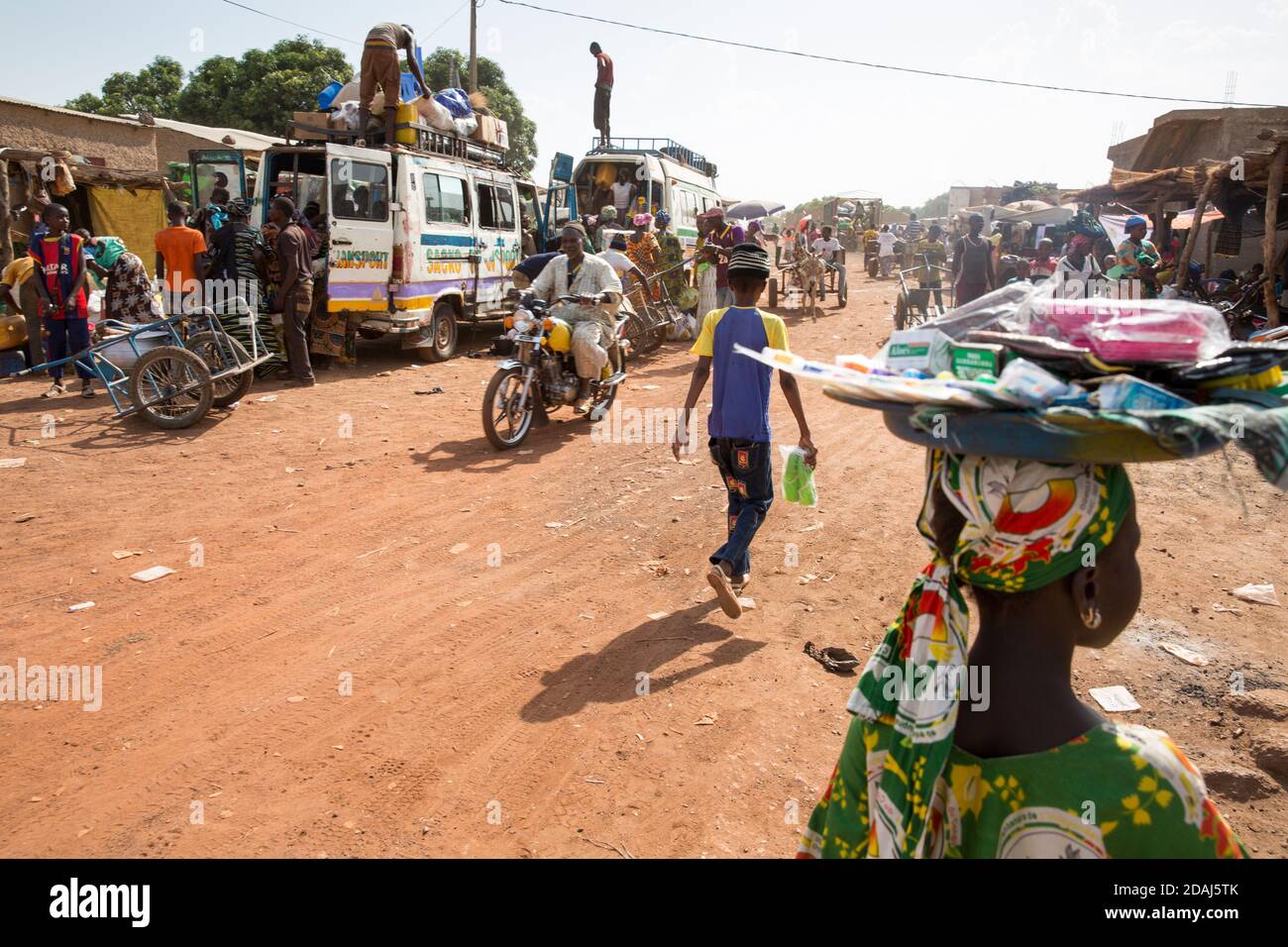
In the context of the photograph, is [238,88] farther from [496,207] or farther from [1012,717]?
[1012,717]

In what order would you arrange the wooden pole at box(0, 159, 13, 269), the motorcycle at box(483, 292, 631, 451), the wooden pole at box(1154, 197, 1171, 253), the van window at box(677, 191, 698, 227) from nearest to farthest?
the motorcycle at box(483, 292, 631, 451) < the wooden pole at box(0, 159, 13, 269) < the wooden pole at box(1154, 197, 1171, 253) < the van window at box(677, 191, 698, 227)

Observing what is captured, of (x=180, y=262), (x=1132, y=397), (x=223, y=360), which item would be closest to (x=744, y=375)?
(x=1132, y=397)

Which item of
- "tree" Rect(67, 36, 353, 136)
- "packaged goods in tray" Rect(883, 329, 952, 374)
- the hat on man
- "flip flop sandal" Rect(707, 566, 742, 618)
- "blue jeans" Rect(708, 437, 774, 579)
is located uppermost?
"tree" Rect(67, 36, 353, 136)

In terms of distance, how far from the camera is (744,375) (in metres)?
4.34

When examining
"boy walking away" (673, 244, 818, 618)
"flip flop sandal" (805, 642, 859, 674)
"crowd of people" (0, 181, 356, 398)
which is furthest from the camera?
"crowd of people" (0, 181, 356, 398)

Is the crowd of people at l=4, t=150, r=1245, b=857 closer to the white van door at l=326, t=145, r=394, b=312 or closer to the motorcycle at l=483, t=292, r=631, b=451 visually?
the motorcycle at l=483, t=292, r=631, b=451

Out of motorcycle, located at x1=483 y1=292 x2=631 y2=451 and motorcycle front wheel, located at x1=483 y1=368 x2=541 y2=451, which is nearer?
motorcycle front wheel, located at x1=483 y1=368 x2=541 y2=451

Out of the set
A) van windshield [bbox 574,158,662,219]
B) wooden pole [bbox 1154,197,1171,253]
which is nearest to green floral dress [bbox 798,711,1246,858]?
van windshield [bbox 574,158,662,219]

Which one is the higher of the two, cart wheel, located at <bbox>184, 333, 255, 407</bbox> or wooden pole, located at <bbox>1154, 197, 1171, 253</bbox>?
wooden pole, located at <bbox>1154, 197, 1171, 253</bbox>

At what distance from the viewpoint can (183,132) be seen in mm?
21844

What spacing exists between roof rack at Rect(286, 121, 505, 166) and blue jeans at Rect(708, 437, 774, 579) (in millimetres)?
8326

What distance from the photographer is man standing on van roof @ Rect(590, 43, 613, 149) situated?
16547 mm

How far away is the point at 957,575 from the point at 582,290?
23.2 ft
